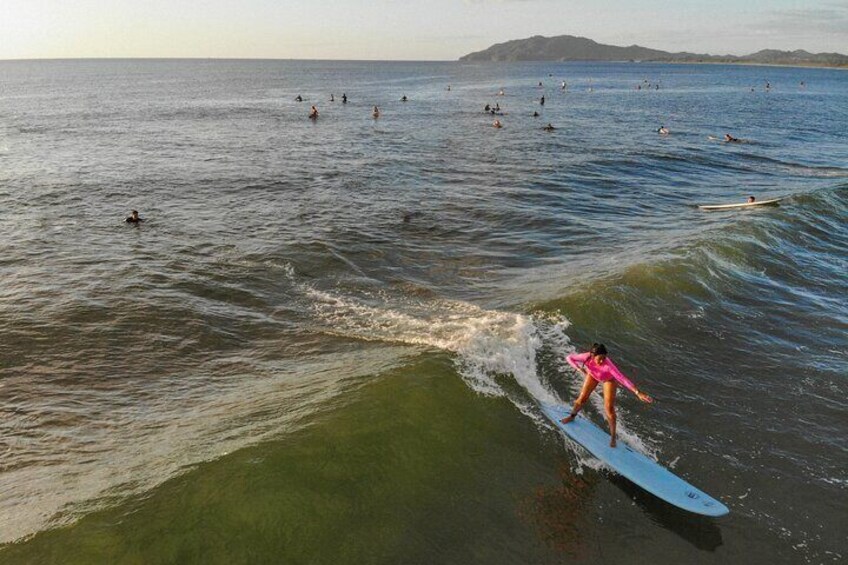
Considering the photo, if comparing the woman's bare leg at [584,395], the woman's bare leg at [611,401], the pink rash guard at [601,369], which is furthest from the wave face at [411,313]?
the pink rash guard at [601,369]

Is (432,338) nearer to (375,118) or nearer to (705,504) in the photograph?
(705,504)

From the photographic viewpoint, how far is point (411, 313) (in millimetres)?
18422

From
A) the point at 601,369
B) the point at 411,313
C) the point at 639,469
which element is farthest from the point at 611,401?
the point at 411,313

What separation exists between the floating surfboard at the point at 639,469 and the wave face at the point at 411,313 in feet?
1.29

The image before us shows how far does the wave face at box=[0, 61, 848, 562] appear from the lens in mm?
11727

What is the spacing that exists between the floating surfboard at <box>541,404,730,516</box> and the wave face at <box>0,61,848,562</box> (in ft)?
1.29

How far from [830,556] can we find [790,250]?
19.6m

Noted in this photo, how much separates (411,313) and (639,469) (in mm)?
9172

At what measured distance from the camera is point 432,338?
16547 mm

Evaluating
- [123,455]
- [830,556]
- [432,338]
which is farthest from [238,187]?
[830,556]

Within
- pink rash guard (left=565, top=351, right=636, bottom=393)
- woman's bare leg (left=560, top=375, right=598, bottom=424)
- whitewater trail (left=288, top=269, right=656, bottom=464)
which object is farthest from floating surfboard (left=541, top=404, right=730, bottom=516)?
pink rash guard (left=565, top=351, right=636, bottom=393)

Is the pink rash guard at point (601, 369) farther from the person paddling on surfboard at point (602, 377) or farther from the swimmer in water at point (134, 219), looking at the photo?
the swimmer in water at point (134, 219)

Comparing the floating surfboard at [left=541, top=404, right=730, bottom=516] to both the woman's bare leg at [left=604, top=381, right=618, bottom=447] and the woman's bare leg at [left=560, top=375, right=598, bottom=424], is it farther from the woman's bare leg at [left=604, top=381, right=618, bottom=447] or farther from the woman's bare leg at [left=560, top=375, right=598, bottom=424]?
the woman's bare leg at [left=604, top=381, right=618, bottom=447]

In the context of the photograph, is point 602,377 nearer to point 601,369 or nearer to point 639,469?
point 601,369
